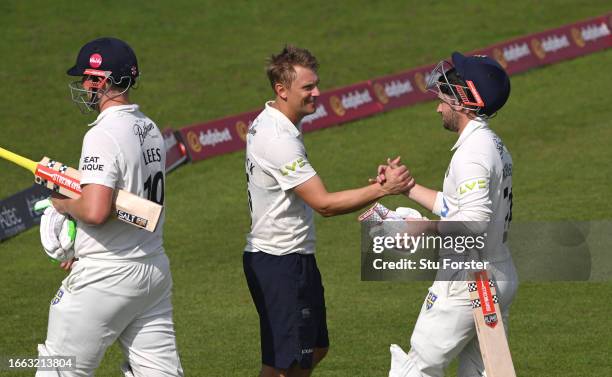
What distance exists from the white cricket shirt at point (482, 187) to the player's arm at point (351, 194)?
1.00 feet

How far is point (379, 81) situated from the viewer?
66.7 feet

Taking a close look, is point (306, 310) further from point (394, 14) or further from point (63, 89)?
point (394, 14)

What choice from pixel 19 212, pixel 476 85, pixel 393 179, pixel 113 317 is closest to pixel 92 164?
pixel 113 317

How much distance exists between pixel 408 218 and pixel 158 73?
15673mm

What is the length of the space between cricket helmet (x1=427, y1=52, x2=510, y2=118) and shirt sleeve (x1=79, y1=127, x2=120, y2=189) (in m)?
2.24

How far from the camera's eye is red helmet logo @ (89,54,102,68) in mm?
7340

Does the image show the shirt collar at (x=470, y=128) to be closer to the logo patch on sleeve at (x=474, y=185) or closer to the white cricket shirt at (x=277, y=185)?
the logo patch on sleeve at (x=474, y=185)

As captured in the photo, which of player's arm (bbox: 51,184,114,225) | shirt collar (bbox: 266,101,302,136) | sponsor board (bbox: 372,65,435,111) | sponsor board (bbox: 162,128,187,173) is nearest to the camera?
player's arm (bbox: 51,184,114,225)

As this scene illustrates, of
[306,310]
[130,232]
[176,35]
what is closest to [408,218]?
[306,310]

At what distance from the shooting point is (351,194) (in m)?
7.67

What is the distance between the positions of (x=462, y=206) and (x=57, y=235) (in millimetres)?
2581

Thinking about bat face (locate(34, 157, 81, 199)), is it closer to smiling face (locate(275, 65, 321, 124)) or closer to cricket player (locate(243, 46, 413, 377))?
cricket player (locate(243, 46, 413, 377))

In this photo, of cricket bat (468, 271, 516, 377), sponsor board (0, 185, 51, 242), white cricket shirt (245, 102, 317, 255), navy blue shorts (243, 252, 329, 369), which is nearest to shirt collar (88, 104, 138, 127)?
white cricket shirt (245, 102, 317, 255)

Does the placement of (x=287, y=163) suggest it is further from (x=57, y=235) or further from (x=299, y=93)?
(x=57, y=235)
